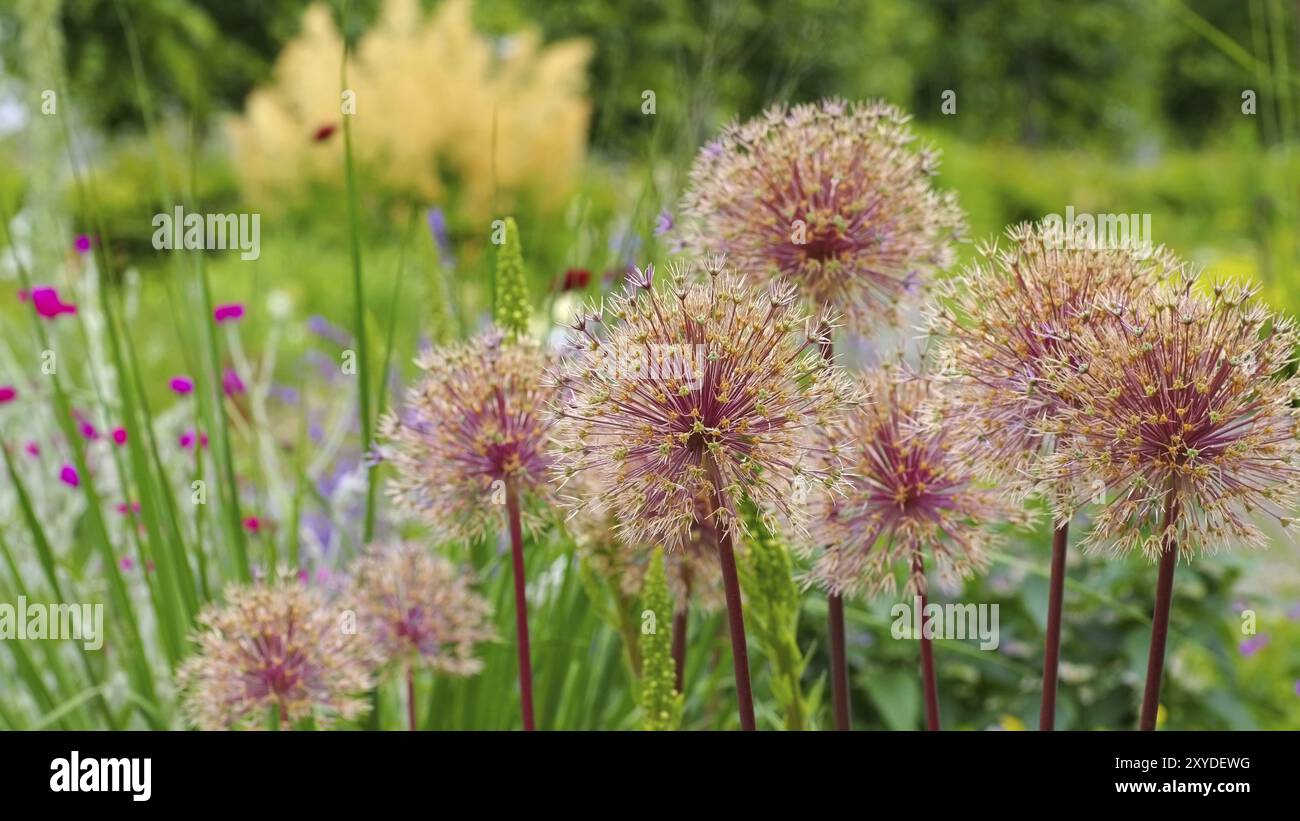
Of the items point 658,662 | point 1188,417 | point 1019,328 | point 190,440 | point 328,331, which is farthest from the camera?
point 328,331

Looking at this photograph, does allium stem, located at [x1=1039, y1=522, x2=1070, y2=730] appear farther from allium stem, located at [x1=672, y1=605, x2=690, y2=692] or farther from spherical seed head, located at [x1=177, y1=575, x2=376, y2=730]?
spherical seed head, located at [x1=177, y1=575, x2=376, y2=730]

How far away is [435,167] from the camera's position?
43.0ft

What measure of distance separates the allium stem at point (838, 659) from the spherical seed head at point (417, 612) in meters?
0.58

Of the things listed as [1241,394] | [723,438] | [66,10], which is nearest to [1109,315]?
[1241,394]

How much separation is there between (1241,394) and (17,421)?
4.14 meters

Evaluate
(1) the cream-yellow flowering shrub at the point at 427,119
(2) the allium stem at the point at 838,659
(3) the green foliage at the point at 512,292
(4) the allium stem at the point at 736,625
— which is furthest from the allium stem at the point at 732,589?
(1) the cream-yellow flowering shrub at the point at 427,119

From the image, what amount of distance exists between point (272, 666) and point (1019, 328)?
44.6 inches

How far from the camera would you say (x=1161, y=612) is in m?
1.39

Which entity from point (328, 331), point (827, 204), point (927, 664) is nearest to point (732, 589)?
point (927, 664)

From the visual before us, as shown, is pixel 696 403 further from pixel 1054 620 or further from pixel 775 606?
pixel 1054 620

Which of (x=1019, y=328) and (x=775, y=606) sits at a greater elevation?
(x=1019, y=328)

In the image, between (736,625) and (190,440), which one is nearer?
(736,625)

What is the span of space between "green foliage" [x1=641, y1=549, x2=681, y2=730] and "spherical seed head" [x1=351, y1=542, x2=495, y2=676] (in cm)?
51
